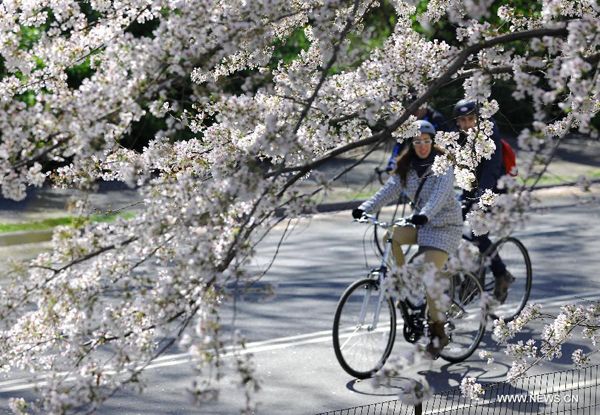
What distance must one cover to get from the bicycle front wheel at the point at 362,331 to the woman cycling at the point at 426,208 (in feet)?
1.02

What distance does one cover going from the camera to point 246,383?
3.51 metres

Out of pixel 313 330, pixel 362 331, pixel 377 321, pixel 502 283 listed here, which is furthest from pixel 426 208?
pixel 502 283

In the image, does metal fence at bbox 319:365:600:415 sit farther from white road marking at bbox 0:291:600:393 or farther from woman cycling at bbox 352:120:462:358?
white road marking at bbox 0:291:600:393

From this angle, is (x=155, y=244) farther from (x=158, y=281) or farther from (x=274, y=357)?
(x=274, y=357)

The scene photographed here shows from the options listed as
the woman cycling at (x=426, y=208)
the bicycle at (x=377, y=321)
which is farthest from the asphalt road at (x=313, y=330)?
the woman cycling at (x=426, y=208)

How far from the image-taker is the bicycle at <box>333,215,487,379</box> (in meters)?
8.62

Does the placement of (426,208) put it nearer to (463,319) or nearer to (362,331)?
(362,331)

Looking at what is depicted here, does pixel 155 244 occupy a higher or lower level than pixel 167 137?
lower

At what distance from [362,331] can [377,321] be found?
13 centimetres

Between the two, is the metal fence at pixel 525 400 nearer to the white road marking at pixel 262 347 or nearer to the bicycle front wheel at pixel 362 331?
the bicycle front wheel at pixel 362 331

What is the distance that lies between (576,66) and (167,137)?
1467 mm

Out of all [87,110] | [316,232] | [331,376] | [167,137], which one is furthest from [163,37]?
[316,232]

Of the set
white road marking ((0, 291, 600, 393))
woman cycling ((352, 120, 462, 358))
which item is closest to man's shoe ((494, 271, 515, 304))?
white road marking ((0, 291, 600, 393))

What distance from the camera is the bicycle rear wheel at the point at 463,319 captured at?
9.16m
